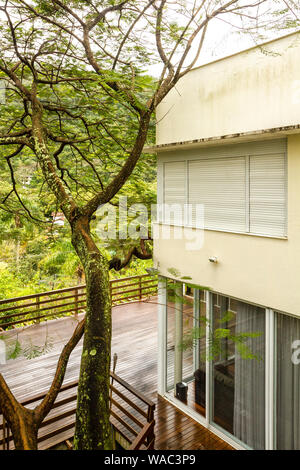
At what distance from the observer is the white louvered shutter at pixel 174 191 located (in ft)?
20.1

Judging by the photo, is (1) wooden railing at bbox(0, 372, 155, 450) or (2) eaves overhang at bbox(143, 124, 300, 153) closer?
(2) eaves overhang at bbox(143, 124, 300, 153)

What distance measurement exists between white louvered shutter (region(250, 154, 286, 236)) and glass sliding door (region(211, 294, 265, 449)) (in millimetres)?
1198

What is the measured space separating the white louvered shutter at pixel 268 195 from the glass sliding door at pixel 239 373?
120 cm

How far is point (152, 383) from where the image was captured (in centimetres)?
736

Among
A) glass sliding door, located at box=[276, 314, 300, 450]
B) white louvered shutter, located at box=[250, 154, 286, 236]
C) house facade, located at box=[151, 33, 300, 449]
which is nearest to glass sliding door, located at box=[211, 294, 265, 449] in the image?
house facade, located at box=[151, 33, 300, 449]

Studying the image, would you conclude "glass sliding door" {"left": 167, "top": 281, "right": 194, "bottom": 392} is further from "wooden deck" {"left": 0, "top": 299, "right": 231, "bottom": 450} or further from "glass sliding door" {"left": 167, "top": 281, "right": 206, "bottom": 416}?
"wooden deck" {"left": 0, "top": 299, "right": 231, "bottom": 450}

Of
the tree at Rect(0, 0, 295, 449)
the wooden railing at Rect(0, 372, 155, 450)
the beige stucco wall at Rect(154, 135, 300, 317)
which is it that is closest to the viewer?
the tree at Rect(0, 0, 295, 449)

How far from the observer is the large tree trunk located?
79.7 inches

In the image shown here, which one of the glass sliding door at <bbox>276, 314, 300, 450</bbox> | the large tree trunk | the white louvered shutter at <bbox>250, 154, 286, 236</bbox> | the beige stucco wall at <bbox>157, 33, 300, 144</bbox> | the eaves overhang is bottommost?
the glass sliding door at <bbox>276, 314, 300, 450</bbox>

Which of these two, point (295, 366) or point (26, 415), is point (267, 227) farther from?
point (26, 415)

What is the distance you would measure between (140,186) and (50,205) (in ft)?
12.3

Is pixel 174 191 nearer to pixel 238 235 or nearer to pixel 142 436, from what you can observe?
pixel 238 235

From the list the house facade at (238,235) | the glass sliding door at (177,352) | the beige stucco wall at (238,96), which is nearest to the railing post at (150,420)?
the house facade at (238,235)

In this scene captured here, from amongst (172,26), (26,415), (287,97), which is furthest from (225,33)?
(26,415)
